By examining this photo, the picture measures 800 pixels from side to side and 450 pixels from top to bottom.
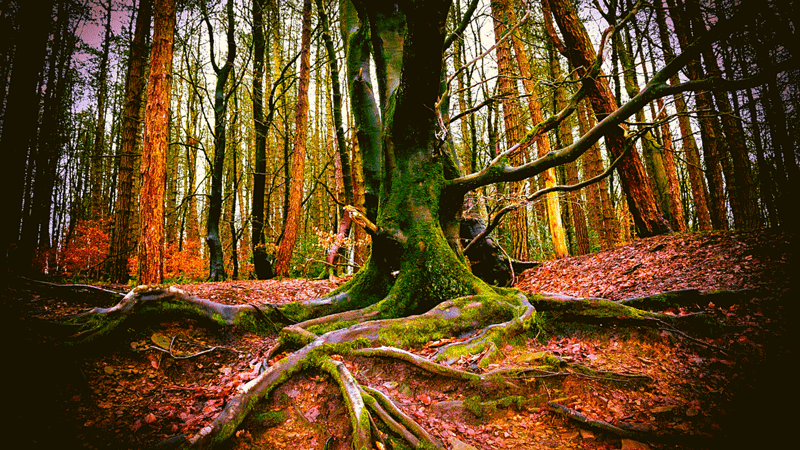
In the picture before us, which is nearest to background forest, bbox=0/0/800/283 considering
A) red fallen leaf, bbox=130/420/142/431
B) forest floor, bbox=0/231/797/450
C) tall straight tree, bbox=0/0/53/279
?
tall straight tree, bbox=0/0/53/279

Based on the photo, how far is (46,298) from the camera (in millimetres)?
4344

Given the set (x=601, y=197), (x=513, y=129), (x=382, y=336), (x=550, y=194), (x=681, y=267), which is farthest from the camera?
(x=601, y=197)

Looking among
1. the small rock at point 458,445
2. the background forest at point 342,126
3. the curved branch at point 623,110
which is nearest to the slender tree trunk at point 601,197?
the background forest at point 342,126

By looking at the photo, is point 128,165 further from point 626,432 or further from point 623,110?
point 626,432

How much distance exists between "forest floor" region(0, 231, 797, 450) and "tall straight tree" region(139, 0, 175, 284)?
2.30m

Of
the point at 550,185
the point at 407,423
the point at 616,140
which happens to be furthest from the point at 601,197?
the point at 407,423

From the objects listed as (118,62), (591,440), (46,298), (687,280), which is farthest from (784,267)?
(118,62)

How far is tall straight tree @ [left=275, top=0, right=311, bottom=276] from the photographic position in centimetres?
1037

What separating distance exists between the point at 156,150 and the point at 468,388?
23.4ft

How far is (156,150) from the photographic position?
6555mm

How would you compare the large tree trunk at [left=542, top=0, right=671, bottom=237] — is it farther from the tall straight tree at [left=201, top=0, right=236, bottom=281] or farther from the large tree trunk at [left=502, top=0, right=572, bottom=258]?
the tall straight tree at [left=201, top=0, right=236, bottom=281]

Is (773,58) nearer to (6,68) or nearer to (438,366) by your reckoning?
(438,366)

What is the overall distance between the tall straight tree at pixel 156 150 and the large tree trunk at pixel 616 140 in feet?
28.3

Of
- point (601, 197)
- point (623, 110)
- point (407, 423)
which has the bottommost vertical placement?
point (407, 423)
